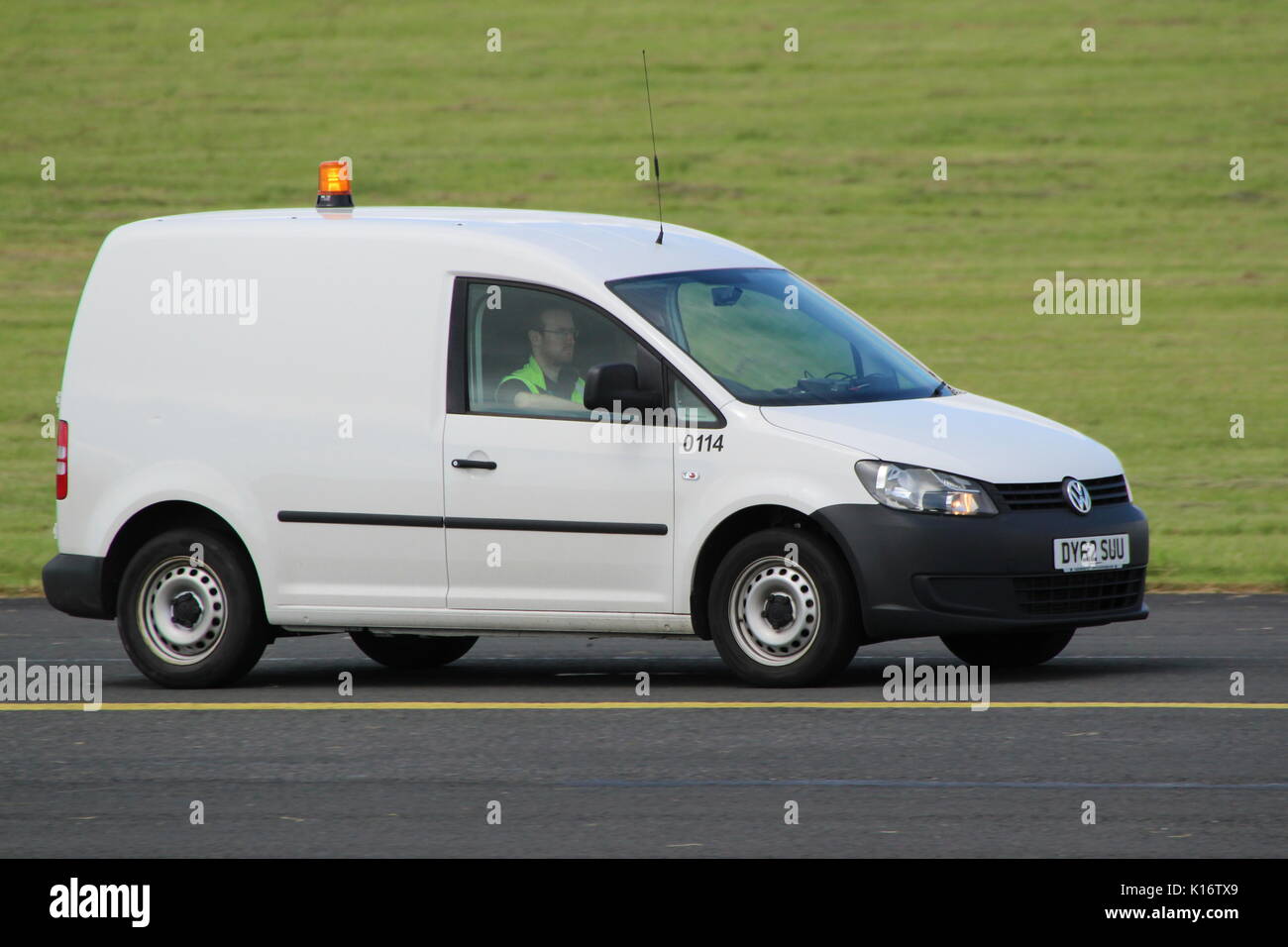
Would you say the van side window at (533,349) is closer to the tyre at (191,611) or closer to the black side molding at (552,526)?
the black side molding at (552,526)

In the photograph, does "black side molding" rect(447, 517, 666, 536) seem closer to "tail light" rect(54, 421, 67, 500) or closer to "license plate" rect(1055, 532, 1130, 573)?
"license plate" rect(1055, 532, 1130, 573)

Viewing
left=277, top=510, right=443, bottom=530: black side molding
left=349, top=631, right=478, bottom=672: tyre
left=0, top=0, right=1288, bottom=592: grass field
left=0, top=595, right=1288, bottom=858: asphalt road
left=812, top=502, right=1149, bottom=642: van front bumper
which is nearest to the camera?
left=0, top=595, right=1288, bottom=858: asphalt road

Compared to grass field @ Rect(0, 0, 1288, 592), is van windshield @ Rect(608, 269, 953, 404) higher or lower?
lower

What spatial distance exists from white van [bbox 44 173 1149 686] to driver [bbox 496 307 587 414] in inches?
0.6

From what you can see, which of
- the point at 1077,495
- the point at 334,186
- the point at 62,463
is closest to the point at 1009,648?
the point at 1077,495

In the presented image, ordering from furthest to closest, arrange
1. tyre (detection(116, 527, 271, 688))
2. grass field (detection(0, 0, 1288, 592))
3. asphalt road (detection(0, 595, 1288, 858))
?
grass field (detection(0, 0, 1288, 592)), tyre (detection(116, 527, 271, 688)), asphalt road (detection(0, 595, 1288, 858))

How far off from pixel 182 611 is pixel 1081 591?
405 centimetres

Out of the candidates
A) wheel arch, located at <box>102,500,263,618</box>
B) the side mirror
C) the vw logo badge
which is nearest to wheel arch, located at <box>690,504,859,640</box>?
the side mirror

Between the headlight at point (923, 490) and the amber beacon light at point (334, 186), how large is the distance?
3.06 m

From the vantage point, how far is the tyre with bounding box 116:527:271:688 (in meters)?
10.3

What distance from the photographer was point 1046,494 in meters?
9.45

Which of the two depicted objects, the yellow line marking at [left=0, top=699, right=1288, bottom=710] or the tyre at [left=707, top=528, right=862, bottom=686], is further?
the tyre at [left=707, top=528, right=862, bottom=686]

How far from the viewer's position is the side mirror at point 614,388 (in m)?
9.42
